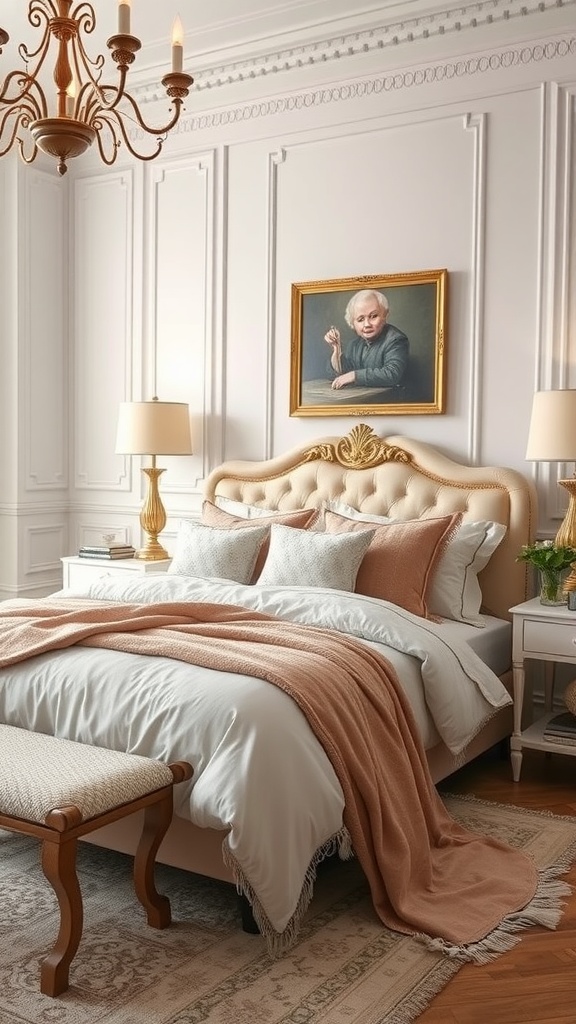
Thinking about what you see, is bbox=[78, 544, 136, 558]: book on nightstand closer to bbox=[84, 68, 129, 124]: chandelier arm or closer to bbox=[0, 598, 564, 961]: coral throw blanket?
bbox=[0, 598, 564, 961]: coral throw blanket

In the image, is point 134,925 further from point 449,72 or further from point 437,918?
point 449,72

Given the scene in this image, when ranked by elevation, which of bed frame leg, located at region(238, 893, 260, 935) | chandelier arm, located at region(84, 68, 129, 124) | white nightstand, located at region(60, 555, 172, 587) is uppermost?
chandelier arm, located at region(84, 68, 129, 124)

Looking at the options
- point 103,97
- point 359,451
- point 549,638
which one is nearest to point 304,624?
point 549,638

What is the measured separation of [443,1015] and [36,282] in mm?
4837

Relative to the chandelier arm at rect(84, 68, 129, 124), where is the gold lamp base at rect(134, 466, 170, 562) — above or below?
below

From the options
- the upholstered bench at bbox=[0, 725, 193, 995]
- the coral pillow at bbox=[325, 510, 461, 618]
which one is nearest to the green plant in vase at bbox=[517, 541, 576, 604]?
the coral pillow at bbox=[325, 510, 461, 618]

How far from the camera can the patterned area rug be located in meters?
2.33

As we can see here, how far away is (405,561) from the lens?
4137mm

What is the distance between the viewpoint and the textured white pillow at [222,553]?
4.39 metres

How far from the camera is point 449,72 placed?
186 inches

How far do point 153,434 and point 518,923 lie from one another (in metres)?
3.28

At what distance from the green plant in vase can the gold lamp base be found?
7.15 ft

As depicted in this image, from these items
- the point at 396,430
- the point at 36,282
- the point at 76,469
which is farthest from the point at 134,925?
the point at 36,282

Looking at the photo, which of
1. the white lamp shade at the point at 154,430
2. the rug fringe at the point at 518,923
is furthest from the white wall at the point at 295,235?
the rug fringe at the point at 518,923
